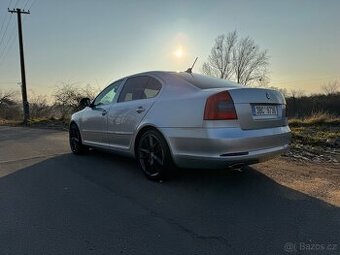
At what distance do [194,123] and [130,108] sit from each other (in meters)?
1.52

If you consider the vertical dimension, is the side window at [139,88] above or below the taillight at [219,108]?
above

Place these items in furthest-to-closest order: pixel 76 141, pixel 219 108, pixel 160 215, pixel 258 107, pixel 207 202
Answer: pixel 76 141 < pixel 258 107 < pixel 219 108 < pixel 207 202 < pixel 160 215

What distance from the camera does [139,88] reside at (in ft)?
19.9

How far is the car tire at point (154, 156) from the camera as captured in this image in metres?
5.18

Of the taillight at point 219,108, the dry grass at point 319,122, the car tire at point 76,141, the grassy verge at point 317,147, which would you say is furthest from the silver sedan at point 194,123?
the dry grass at point 319,122

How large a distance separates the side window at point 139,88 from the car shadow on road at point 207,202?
1174mm

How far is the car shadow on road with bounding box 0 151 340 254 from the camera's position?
3.54m

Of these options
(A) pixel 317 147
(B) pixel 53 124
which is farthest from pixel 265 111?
(B) pixel 53 124

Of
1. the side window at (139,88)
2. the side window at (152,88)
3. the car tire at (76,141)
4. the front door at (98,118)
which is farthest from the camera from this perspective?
the car tire at (76,141)

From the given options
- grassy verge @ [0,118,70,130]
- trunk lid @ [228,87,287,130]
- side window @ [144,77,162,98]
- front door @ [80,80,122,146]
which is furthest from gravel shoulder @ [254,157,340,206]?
grassy verge @ [0,118,70,130]

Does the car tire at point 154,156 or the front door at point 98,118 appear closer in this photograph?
the car tire at point 154,156

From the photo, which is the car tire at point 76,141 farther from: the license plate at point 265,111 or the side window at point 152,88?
the license plate at point 265,111

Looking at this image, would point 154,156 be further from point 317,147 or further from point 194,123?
point 317,147

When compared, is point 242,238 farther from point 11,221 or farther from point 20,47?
point 20,47
